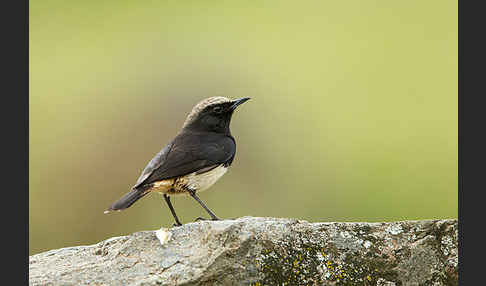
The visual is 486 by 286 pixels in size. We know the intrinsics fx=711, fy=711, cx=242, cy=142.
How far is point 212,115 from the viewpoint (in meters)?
9.42

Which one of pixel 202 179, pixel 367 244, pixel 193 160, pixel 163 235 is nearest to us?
pixel 367 244

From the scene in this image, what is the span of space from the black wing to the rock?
1.89 meters

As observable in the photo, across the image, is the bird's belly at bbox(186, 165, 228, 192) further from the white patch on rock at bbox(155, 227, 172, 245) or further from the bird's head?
the white patch on rock at bbox(155, 227, 172, 245)

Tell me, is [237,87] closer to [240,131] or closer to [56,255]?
[240,131]

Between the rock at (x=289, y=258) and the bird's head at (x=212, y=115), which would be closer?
the rock at (x=289, y=258)

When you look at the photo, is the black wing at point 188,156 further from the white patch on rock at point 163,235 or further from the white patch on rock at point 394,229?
the white patch on rock at point 394,229

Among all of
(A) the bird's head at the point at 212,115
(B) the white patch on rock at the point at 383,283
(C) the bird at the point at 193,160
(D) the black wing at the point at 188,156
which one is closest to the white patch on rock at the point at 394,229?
(B) the white patch on rock at the point at 383,283

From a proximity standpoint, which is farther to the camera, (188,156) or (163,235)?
(188,156)

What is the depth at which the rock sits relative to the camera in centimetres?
591

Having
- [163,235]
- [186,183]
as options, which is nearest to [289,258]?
[163,235]

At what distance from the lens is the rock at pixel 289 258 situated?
19.4ft

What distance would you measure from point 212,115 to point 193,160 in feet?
3.70

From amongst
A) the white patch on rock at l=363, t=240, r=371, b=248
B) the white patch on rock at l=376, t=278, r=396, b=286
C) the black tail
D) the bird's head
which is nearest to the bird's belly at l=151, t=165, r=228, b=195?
the black tail

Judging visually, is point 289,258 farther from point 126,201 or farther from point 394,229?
point 126,201
